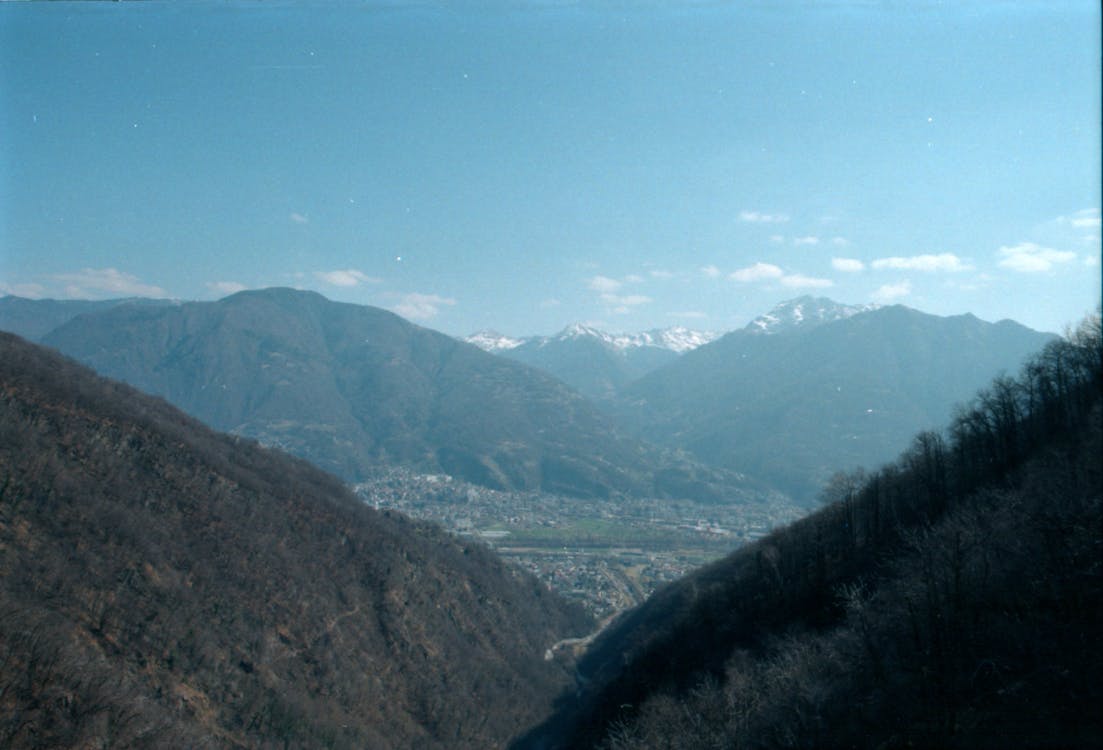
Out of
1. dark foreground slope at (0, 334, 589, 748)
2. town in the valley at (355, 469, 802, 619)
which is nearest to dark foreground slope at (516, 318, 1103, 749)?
dark foreground slope at (0, 334, 589, 748)

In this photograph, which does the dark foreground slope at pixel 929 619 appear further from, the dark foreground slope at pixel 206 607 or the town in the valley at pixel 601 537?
the town in the valley at pixel 601 537

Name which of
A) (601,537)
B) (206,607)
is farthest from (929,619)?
(601,537)

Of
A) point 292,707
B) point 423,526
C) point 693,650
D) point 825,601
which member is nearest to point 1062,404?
point 825,601

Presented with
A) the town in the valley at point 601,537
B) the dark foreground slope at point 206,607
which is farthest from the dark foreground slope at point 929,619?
the town in the valley at point 601,537

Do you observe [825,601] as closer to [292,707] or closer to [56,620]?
[292,707]

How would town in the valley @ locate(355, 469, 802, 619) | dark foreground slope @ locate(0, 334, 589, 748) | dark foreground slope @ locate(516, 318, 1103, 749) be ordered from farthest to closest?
town in the valley @ locate(355, 469, 802, 619) → dark foreground slope @ locate(0, 334, 589, 748) → dark foreground slope @ locate(516, 318, 1103, 749)

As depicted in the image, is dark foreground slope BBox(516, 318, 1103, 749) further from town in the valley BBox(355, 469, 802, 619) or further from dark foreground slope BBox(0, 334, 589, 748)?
town in the valley BBox(355, 469, 802, 619)

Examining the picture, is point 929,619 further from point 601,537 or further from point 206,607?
point 601,537
